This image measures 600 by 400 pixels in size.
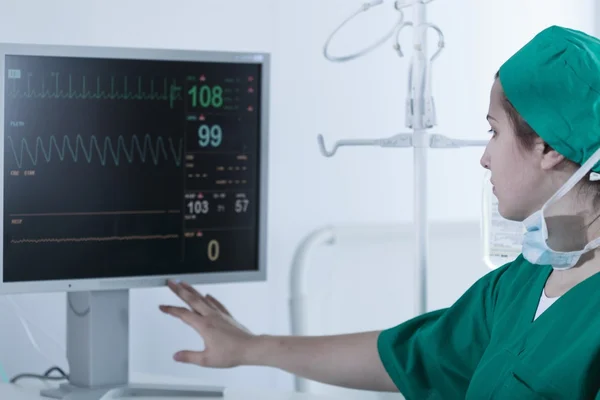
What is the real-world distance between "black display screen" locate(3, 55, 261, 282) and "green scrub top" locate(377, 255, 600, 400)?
0.35 metres

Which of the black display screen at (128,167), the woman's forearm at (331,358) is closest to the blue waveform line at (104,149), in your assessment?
the black display screen at (128,167)

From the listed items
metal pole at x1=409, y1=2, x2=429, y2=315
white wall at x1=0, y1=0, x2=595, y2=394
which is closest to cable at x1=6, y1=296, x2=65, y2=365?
white wall at x1=0, y1=0, x2=595, y2=394

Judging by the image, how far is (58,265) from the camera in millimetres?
1427

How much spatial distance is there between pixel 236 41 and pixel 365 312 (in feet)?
2.35

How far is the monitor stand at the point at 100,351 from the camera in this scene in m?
1.47

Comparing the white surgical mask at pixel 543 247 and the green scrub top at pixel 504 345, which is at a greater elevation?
the white surgical mask at pixel 543 247

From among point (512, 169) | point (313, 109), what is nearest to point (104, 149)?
point (512, 169)

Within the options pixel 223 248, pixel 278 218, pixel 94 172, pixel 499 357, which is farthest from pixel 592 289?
pixel 278 218

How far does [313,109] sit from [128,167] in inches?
31.7

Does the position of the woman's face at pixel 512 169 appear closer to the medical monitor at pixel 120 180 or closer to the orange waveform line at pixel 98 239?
the medical monitor at pixel 120 180

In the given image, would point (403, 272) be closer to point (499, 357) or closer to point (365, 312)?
point (365, 312)

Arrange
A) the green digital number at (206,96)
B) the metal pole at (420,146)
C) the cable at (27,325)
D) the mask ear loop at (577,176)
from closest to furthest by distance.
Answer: the mask ear loop at (577,176)
the green digital number at (206,96)
the metal pole at (420,146)
the cable at (27,325)

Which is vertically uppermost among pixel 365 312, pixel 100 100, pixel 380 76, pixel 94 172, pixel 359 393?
pixel 380 76

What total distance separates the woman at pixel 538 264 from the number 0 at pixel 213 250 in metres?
0.38
